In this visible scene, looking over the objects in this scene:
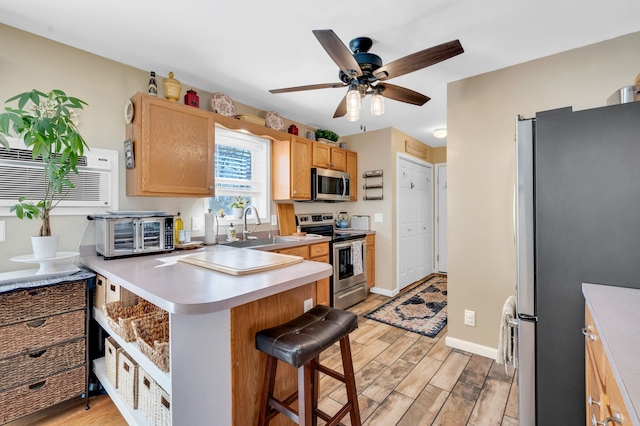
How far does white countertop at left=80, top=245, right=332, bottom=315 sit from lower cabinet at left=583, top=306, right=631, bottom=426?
1.03 meters

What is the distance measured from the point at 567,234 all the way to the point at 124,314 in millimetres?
2275

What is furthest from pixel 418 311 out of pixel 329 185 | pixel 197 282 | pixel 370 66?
pixel 197 282

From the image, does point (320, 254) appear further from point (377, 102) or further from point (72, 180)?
point (72, 180)

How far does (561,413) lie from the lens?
1.28m

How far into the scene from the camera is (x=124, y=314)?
5.34 ft

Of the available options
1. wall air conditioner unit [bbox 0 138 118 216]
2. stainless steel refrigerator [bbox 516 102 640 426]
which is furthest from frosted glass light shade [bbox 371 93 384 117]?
wall air conditioner unit [bbox 0 138 118 216]

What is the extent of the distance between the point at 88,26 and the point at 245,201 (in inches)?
77.2

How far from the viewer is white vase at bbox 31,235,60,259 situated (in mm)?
1706

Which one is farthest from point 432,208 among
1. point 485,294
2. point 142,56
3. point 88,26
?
point 88,26

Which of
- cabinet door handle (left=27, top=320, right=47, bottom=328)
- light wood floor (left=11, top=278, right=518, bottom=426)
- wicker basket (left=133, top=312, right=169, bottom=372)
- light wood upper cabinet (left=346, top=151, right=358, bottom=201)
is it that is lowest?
light wood floor (left=11, top=278, right=518, bottom=426)

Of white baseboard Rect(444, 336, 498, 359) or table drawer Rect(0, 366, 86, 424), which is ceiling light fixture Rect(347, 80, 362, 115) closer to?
white baseboard Rect(444, 336, 498, 359)

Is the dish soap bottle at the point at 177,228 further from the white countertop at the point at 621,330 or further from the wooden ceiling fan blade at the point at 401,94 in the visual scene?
the white countertop at the point at 621,330

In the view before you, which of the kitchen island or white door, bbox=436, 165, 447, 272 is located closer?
the kitchen island

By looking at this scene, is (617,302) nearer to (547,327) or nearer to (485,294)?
(547,327)
